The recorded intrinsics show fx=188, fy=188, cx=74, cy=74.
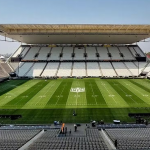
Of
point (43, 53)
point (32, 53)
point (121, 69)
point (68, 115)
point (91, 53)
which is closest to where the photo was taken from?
point (68, 115)

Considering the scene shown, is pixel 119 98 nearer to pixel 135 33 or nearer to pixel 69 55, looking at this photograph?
pixel 135 33

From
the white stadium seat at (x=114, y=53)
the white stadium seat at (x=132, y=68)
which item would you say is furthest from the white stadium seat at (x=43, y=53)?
the white stadium seat at (x=132, y=68)

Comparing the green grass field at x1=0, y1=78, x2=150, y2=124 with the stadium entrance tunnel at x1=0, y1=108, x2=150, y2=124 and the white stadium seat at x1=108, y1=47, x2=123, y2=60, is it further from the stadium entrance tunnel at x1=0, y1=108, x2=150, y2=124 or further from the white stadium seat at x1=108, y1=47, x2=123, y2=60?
the white stadium seat at x1=108, y1=47, x2=123, y2=60

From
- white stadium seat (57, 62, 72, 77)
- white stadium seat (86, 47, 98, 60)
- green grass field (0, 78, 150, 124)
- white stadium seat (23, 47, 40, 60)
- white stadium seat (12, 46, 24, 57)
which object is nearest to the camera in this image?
green grass field (0, 78, 150, 124)

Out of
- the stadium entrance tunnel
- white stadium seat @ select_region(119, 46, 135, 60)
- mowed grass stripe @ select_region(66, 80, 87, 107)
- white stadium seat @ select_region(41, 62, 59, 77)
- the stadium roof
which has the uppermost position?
the stadium roof

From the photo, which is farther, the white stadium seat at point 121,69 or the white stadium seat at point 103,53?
the white stadium seat at point 103,53

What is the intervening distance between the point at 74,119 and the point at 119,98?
10.00 meters

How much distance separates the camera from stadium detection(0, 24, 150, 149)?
42.3 ft

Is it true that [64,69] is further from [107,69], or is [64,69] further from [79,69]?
[107,69]

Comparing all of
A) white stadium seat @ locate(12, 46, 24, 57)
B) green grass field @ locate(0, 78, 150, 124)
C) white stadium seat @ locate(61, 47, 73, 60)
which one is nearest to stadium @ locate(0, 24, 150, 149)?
green grass field @ locate(0, 78, 150, 124)

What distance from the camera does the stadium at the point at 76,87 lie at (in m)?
12.9

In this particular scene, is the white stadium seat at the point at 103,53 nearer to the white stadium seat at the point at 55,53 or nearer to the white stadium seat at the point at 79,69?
the white stadium seat at the point at 79,69

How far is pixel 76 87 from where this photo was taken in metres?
35.8

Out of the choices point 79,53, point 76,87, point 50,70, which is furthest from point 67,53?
point 76,87
